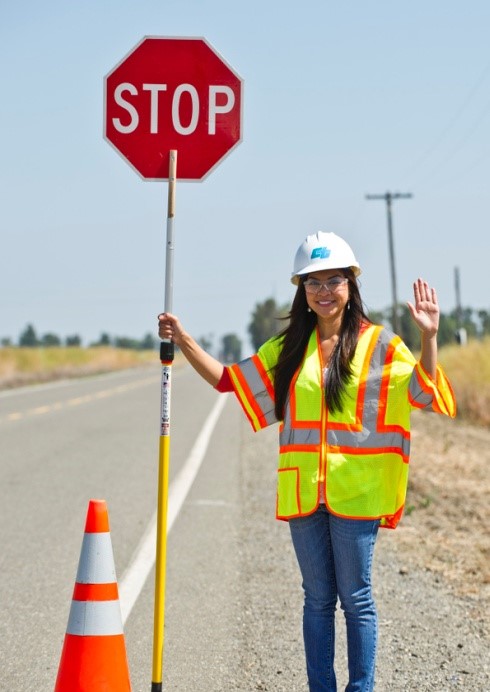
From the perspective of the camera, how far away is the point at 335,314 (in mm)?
4758

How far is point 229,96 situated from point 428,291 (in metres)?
1.30

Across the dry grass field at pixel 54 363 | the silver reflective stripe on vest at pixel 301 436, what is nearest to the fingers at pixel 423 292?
the silver reflective stripe on vest at pixel 301 436

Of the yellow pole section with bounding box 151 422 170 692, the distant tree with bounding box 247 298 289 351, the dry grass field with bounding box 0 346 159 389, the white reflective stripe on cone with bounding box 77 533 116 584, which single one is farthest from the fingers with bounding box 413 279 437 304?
→ the distant tree with bounding box 247 298 289 351

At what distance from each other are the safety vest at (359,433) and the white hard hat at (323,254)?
1.06 feet

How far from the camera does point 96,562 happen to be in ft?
16.0

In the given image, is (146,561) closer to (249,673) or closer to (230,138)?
(249,673)

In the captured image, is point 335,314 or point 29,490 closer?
point 335,314

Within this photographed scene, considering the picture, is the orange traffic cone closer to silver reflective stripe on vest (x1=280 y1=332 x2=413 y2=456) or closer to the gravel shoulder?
the gravel shoulder

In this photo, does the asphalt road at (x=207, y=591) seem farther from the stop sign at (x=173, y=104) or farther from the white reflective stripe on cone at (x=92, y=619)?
the stop sign at (x=173, y=104)

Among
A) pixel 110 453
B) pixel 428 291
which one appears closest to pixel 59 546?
pixel 428 291

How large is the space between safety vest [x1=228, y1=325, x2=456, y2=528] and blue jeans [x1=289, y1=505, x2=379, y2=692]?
0.08 m

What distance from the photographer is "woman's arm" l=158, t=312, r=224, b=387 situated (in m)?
4.75

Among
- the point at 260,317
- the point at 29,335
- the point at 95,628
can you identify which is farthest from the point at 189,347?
the point at 29,335

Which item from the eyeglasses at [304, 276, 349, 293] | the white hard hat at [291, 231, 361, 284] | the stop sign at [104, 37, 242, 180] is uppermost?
the stop sign at [104, 37, 242, 180]
